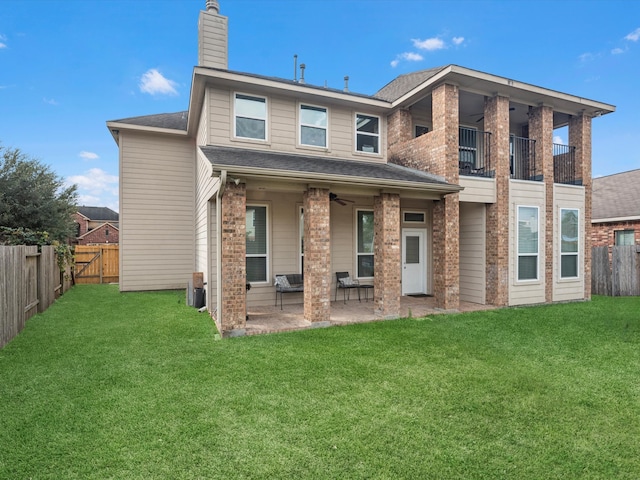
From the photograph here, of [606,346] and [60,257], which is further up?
[60,257]

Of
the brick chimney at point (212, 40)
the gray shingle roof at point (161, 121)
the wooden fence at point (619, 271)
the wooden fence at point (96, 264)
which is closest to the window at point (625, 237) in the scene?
the wooden fence at point (619, 271)

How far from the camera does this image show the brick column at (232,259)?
6.18 m

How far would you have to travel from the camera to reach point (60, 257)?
10758mm

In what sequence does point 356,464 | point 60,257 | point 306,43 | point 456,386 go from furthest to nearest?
point 306,43, point 60,257, point 456,386, point 356,464

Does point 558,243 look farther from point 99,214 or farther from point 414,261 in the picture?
point 99,214

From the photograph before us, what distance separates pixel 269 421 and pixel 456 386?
233cm

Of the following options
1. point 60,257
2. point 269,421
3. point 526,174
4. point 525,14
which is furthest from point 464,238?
point 60,257

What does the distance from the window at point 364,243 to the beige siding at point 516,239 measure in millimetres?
3806

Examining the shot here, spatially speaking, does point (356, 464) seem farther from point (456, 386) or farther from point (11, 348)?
point (11, 348)

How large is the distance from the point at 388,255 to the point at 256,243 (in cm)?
342

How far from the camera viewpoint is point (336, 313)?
26.2ft

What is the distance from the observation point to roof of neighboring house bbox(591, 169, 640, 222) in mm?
14337

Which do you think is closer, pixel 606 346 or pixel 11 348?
pixel 11 348

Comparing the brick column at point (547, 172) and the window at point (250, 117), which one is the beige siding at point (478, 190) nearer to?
the brick column at point (547, 172)
